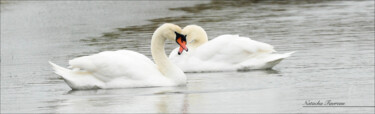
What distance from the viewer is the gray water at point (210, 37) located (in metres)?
11.1

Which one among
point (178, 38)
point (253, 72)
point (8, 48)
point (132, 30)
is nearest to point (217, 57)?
point (253, 72)

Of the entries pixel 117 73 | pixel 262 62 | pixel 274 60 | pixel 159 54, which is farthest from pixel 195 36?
pixel 117 73

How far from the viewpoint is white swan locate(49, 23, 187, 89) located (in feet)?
42.0

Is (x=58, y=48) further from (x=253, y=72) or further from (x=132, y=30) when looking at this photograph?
(x=253, y=72)

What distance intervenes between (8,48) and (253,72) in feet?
22.2

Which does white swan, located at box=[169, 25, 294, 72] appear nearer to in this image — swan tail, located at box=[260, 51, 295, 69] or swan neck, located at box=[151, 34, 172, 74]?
swan tail, located at box=[260, 51, 295, 69]

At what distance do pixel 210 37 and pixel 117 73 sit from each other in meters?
7.10

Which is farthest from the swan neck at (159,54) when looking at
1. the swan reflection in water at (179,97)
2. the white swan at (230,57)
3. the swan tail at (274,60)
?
the swan tail at (274,60)

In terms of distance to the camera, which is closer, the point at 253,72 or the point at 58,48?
the point at 253,72

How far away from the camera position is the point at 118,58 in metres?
12.8

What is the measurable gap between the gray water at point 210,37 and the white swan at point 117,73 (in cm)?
18

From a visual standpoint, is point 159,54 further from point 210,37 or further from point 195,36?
point 210,37

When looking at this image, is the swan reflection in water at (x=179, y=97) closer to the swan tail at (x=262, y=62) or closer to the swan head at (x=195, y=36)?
the swan tail at (x=262, y=62)

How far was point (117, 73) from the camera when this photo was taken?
42.1 ft
